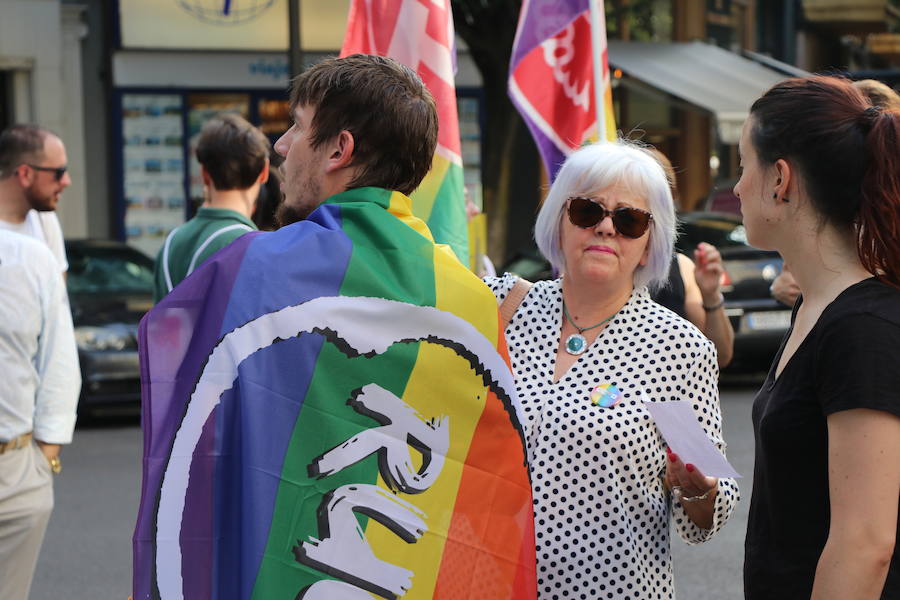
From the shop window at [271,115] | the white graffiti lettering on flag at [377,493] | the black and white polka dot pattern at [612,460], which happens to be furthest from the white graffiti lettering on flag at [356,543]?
the shop window at [271,115]

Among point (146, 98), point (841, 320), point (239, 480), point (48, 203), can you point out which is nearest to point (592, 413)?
point (841, 320)

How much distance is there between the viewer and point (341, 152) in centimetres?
254

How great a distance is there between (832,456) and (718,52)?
22.3 m

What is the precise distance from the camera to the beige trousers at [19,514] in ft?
14.2

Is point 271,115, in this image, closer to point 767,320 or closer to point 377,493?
point 767,320

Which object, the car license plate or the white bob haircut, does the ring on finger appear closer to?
the white bob haircut

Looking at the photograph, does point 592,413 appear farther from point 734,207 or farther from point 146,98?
point 146,98

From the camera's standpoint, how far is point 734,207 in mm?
15844

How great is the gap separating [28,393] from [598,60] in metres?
A: 2.54

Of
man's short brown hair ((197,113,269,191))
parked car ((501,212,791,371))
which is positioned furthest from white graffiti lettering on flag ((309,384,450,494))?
parked car ((501,212,791,371))

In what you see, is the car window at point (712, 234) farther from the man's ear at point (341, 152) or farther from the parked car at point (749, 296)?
the man's ear at point (341, 152)

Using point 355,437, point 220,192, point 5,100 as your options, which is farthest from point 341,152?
point 5,100

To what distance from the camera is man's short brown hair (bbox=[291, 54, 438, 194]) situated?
8.28 feet

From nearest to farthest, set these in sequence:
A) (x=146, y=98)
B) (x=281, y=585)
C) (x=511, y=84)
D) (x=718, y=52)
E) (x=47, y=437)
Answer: (x=281, y=585)
(x=47, y=437)
(x=511, y=84)
(x=146, y=98)
(x=718, y=52)
